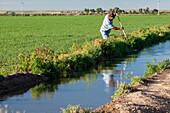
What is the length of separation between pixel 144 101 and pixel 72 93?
11.6 ft

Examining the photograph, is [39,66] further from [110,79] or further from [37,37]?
[37,37]

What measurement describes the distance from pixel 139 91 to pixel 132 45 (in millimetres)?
14272

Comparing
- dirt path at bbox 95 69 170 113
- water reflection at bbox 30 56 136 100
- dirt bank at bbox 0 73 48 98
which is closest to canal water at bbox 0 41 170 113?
water reflection at bbox 30 56 136 100

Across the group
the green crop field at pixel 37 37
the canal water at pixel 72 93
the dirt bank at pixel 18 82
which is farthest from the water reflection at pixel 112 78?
the green crop field at pixel 37 37

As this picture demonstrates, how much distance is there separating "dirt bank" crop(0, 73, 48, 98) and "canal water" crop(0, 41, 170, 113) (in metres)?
0.33

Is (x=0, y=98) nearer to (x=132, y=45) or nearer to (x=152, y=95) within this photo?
(x=152, y=95)

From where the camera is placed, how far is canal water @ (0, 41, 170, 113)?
9.57 m

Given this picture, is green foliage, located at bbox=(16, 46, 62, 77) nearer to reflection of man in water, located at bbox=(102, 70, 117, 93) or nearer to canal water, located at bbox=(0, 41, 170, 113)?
canal water, located at bbox=(0, 41, 170, 113)

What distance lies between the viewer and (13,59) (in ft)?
55.0

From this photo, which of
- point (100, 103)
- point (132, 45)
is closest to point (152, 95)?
point (100, 103)

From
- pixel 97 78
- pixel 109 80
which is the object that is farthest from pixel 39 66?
pixel 109 80

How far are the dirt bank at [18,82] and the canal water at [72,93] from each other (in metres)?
0.33

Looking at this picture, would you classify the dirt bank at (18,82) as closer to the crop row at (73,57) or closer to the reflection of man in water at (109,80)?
the crop row at (73,57)

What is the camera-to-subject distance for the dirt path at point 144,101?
7.48 m
